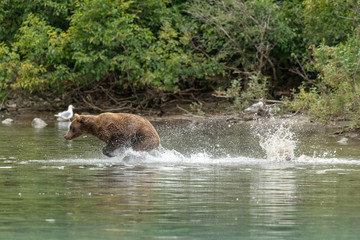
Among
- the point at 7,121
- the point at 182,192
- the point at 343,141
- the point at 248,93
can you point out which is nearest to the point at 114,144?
the point at 182,192

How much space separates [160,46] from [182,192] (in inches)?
696

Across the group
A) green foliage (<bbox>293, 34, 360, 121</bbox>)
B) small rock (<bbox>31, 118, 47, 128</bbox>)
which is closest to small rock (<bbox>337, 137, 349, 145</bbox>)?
green foliage (<bbox>293, 34, 360, 121</bbox>)

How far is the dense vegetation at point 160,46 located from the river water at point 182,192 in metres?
9.19

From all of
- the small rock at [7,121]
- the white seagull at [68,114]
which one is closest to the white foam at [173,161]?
the white seagull at [68,114]

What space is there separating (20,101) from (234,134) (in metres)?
12.6

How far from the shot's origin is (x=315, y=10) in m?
22.1

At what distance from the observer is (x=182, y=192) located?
943 centimetres

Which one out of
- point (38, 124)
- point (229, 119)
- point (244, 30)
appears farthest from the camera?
point (244, 30)

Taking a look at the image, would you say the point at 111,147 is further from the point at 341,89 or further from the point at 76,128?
the point at 341,89

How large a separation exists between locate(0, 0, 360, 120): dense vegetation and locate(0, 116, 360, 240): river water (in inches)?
362

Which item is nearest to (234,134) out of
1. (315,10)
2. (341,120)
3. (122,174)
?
(341,120)

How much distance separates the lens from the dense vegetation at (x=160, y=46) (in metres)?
25.8

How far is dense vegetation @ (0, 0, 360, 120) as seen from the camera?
25750mm

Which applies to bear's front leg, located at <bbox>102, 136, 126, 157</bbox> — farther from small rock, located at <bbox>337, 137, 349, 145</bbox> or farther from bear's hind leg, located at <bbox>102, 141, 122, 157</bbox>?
small rock, located at <bbox>337, 137, 349, 145</bbox>
